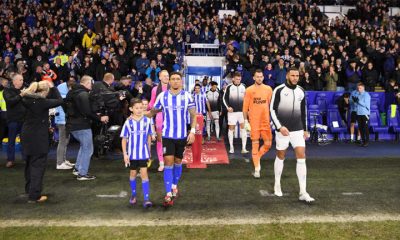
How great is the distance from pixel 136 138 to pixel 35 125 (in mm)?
1645

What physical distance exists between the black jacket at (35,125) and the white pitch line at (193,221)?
131 centimetres

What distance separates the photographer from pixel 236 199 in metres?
6.81

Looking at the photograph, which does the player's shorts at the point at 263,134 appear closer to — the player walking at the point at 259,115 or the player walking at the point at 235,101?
the player walking at the point at 259,115

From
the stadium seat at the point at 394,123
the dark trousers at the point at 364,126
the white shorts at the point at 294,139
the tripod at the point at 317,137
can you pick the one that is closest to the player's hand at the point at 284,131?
the white shorts at the point at 294,139

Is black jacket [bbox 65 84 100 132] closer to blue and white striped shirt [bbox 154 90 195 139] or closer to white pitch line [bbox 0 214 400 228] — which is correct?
blue and white striped shirt [bbox 154 90 195 139]

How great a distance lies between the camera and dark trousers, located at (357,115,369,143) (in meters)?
13.0

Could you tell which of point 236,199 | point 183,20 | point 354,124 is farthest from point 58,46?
point 236,199

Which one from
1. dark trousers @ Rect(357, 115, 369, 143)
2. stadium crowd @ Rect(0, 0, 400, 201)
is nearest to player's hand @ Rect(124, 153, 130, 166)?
stadium crowd @ Rect(0, 0, 400, 201)

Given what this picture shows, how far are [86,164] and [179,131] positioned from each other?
272 cm

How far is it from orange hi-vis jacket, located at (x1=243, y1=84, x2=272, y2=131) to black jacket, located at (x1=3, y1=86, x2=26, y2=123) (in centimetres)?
431

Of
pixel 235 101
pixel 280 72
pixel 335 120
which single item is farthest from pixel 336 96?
pixel 235 101

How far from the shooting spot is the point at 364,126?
43.1ft

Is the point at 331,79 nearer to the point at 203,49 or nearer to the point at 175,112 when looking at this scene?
the point at 203,49

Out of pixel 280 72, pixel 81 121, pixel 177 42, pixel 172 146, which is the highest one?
pixel 177 42
